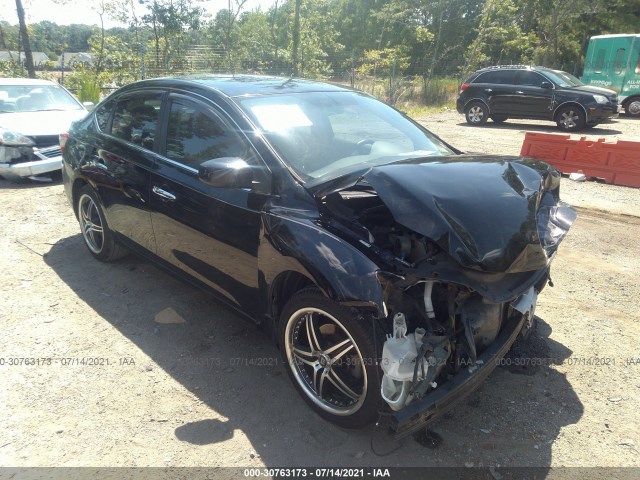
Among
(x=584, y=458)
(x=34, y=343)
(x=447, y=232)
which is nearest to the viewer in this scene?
(x=447, y=232)

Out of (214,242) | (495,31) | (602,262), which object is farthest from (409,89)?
(214,242)

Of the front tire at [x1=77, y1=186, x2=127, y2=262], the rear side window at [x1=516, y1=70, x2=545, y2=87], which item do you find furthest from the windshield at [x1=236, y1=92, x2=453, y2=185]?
the rear side window at [x1=516, y1=70, x2=545, y2=87]

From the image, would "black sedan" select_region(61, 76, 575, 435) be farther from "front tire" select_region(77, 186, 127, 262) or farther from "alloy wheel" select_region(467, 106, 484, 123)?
"alloy wheel" select_region(467, 106, 484, 123)

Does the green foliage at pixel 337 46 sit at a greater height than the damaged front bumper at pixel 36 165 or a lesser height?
greater

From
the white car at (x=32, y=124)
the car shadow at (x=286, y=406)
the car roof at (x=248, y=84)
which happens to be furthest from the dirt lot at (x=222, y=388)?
the white car at (x=32, y=124)

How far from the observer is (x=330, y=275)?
7.62ft

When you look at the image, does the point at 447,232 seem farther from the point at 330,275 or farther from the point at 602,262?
the point at 602,262

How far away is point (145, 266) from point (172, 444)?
2508mm

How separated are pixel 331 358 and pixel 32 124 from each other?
7533 mm

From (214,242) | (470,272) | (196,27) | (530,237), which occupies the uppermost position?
(196,27)

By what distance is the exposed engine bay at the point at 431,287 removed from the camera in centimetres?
220

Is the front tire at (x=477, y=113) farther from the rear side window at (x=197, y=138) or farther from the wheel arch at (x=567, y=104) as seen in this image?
the rear side window at (x=197, y=138)

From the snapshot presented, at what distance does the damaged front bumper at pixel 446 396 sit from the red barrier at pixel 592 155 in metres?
6.47

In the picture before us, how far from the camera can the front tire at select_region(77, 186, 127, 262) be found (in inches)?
176
